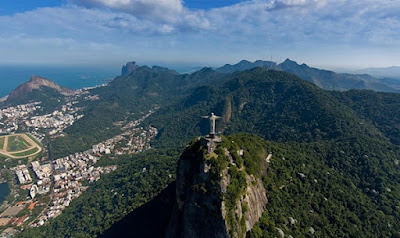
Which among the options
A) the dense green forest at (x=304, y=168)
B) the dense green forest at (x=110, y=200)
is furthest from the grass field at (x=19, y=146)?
the dense green forest at (x=110, y=200)

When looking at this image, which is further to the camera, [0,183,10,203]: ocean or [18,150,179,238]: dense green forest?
[0,183,10,203]: ocean

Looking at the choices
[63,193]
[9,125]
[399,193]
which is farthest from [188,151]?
[9,125]

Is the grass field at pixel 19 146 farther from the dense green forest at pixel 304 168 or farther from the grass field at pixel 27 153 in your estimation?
the dense green forest at pixel 304 168

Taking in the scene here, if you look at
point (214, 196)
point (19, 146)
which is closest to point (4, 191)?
point (19, 146)

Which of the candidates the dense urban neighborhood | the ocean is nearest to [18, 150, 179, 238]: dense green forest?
the dense urban neighborhood

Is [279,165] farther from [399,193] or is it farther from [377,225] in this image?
[399,193]

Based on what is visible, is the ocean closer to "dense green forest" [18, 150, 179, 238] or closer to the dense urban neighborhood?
the dense urban neighborhood

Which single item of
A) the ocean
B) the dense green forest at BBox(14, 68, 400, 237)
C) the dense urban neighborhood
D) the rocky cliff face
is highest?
the rocky cliff face
